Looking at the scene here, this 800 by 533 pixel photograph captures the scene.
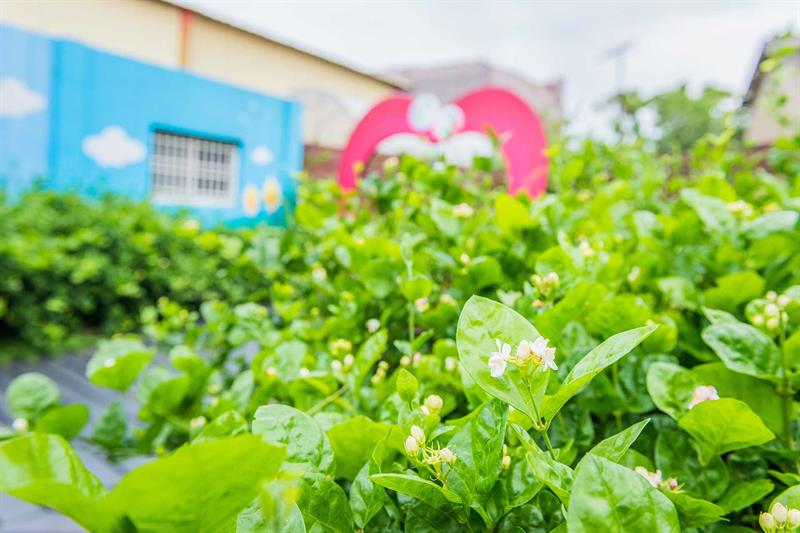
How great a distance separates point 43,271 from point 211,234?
2.84m

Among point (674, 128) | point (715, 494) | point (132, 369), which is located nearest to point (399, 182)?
point (132, 369)

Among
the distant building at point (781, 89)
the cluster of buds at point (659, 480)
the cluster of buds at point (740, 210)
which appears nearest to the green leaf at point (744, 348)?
the cluster of buds at point (659, 480)

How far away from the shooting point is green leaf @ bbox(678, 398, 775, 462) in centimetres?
44

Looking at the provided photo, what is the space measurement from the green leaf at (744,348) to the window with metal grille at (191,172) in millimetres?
6374

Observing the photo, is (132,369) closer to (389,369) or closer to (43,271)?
(389,369)

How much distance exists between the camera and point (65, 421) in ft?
2.18

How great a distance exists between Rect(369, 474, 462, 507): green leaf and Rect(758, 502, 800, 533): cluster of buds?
0.17m

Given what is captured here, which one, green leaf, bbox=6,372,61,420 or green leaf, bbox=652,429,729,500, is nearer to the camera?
green leaf, bbox=652,429,729,500

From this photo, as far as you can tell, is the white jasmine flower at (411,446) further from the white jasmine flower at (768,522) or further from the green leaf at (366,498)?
the white jasmine flower at (768,522)

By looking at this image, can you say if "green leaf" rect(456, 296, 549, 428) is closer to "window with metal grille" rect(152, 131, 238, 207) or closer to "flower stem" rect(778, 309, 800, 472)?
"flower stem" rect(778, 309, 800, 472)

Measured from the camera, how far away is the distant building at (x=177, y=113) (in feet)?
16.8

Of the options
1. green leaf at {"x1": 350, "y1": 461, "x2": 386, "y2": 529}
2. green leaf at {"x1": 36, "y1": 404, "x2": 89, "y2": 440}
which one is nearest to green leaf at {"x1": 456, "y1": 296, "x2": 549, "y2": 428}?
green leaf at {"x1": 350, "y1": 461, "x2": 386, "y2": 529}

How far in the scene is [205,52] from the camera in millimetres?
6129

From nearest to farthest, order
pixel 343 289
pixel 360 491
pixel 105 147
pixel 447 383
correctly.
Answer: pixel 360 491
pixel 447 383
pixel 343 289
pixel 105 147
